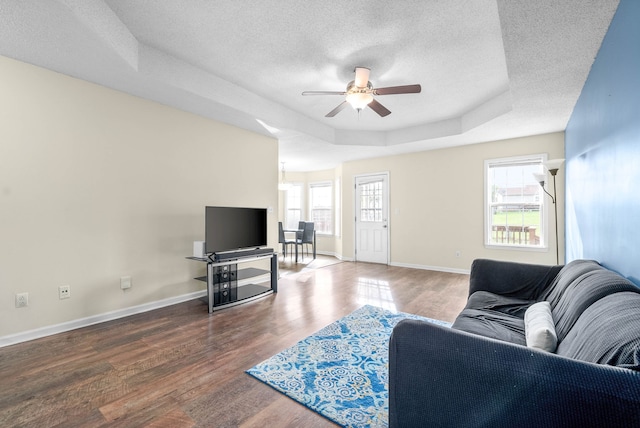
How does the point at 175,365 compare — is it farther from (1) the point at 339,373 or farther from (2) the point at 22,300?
(2) the point at 22,300

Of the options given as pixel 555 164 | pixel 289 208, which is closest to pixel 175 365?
pixel 555 164

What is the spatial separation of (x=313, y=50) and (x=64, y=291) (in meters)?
3.44

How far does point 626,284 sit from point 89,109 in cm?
448

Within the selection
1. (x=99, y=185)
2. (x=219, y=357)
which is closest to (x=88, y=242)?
(x=99, y=185)

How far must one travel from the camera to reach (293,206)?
9008mm

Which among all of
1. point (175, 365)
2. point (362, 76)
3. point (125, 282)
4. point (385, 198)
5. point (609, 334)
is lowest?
point (175, 365)

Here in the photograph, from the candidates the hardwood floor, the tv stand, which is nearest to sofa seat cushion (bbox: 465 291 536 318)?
the hardwood floor

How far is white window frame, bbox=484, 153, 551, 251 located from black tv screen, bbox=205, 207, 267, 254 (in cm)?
403

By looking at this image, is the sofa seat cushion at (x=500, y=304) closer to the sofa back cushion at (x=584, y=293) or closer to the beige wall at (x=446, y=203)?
the sofa back cushion at (x=584, y=293)

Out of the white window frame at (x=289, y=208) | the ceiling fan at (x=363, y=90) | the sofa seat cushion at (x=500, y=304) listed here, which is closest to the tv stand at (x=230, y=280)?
the ceiling fan at (x=363, y=90)

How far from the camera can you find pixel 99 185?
10.2 feet

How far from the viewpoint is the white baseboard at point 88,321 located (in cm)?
258

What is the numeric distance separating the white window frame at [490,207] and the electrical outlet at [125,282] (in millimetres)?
5621

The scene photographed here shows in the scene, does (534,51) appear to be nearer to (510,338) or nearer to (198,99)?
(510,338)
